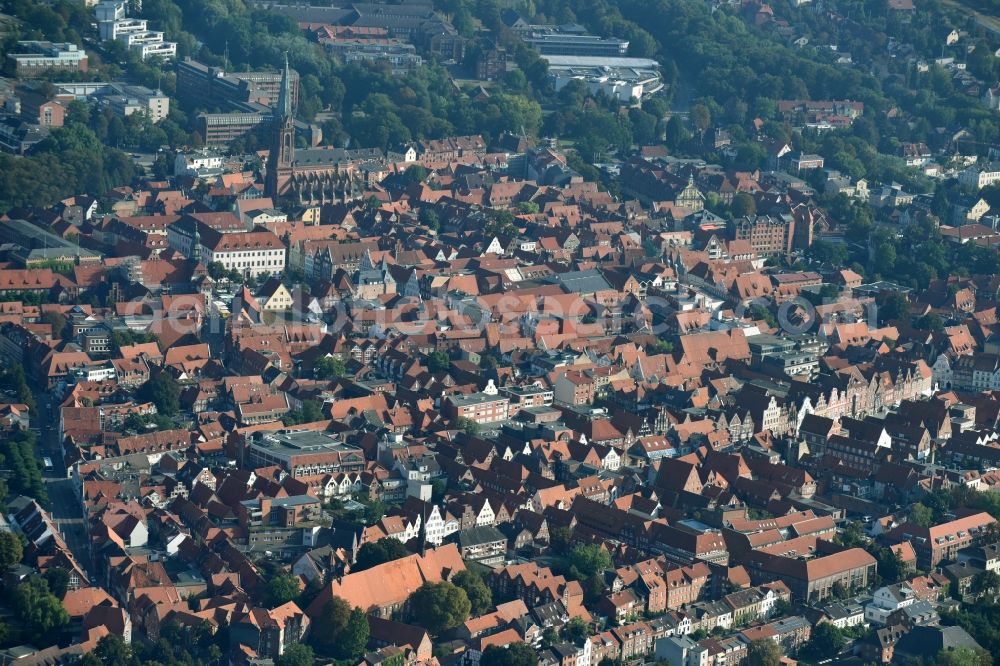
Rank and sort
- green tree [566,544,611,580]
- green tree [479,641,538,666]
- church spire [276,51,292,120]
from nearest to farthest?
green tree [479,641,538,666]
green tree [566,544,611,580]
church spire [276,51,292,120]

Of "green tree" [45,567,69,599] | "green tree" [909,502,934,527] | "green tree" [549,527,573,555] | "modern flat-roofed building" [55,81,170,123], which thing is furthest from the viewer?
"modern flat-roofed building" [55,81,170,123]

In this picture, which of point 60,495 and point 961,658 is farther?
point 60,495

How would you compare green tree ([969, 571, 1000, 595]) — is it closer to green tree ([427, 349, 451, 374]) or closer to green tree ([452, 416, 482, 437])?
green tree ([452, 416, 482, 437])

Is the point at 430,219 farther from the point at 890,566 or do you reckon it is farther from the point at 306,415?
the point at 890,566

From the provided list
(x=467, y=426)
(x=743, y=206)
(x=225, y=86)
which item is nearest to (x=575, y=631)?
(x=467, y=426)

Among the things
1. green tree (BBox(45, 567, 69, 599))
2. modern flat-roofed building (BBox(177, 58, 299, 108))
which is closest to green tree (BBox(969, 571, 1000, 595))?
green tree (BBox(45, 567, 69, 599))
